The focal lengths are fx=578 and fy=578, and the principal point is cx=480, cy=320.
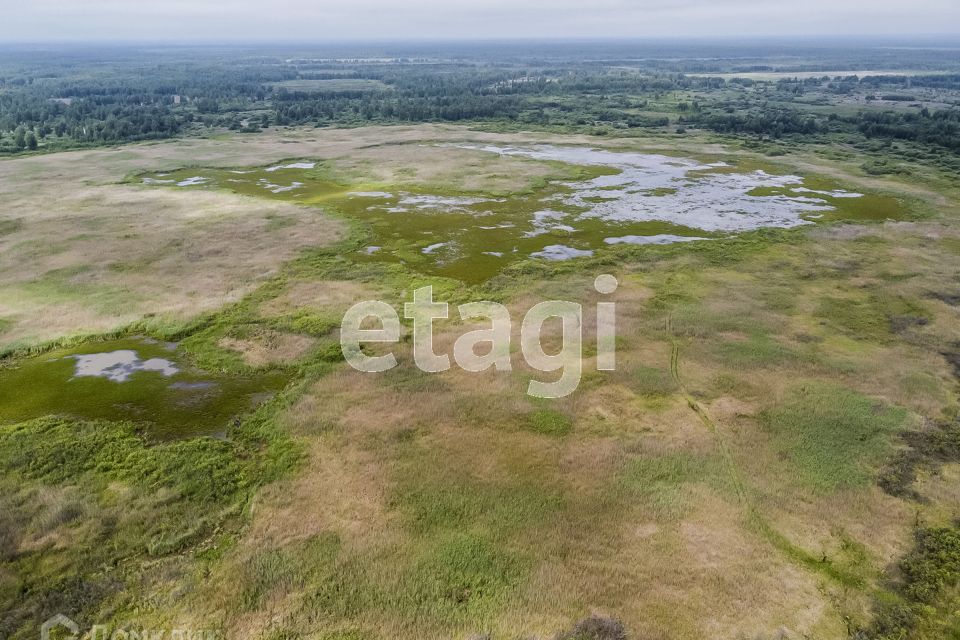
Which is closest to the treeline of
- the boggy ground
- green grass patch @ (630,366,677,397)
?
the boggy ground

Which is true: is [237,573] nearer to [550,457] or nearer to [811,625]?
[550,457]

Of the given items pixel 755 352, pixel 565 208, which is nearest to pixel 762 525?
pixel 755 352

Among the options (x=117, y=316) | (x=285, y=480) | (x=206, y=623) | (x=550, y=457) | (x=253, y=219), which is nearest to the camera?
(x=206, y=623)

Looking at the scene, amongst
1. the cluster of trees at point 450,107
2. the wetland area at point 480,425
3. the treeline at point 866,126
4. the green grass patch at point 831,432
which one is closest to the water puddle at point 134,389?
the wetland area at point 480,425

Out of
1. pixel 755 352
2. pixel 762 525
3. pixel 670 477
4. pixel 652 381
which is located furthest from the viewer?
pixel 755 352

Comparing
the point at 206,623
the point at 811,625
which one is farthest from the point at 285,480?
the point at 811,625

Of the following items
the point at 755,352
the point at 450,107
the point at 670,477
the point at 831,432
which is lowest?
the point at 670,477

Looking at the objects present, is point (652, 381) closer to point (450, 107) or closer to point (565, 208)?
point (565, 208)
